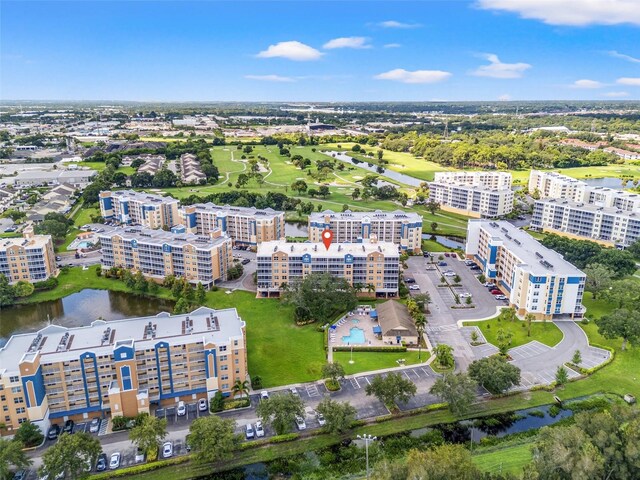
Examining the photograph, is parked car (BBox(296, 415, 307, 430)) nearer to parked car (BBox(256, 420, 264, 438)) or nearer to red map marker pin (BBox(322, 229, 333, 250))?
parked car (BBox(256, 420, 264, 438))

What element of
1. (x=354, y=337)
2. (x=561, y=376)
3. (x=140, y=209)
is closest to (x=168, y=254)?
(x=354, y=337)

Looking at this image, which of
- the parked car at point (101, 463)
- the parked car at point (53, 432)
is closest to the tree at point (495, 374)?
the parked car at point (101, 463)

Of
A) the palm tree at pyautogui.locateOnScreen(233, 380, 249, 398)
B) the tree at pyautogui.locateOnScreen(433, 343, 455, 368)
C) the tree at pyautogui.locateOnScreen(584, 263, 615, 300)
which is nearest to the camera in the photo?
the palm tree at pyautogui.locateOnScreen(233, 380, 249, 398)

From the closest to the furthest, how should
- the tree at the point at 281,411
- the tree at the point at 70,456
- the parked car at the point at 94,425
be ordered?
the tree at the point at 70,456
the tree at the point at 281,411
the parked car at the point at 94,425

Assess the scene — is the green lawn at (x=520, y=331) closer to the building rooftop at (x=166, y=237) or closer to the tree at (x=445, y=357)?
the tree at (x=445, y=357)

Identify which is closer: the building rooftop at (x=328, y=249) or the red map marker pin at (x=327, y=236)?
the building rooftop at (x=328, y=249)

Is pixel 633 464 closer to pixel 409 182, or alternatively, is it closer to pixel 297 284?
pixel 297 284

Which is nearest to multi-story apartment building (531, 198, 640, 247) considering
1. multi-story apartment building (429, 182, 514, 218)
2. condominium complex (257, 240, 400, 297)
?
multi-story apartment building (429, 182, 514, 218)
